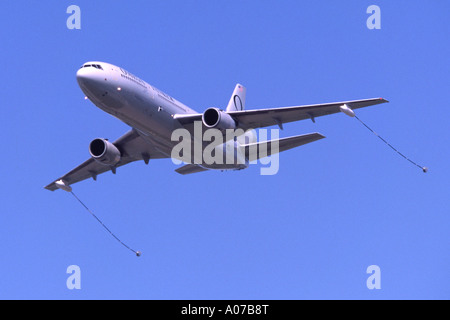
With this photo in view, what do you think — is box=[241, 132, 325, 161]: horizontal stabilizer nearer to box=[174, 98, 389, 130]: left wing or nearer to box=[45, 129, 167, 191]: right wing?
box=[174, 98, 389, 130]: left wing

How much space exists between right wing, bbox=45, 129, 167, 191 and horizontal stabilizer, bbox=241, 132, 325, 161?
5641 millimetres

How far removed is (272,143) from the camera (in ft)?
171

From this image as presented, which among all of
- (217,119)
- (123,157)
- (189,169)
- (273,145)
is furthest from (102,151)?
(273,145)

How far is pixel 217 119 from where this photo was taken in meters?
47.5

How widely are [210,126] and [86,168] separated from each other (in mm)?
12903

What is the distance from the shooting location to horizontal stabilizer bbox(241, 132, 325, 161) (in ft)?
166

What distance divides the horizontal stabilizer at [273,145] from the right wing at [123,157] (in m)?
5.64

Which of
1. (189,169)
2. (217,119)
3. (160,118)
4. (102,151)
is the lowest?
(189,169)

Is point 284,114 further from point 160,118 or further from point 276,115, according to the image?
point 160,118

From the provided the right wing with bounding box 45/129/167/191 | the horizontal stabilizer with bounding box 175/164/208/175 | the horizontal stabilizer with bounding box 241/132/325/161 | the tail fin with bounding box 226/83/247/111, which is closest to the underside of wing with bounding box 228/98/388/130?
the horizontal stabilizer with bounding box 241/132/325/161

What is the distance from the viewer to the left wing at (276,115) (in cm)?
4631

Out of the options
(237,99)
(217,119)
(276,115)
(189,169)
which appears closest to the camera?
(217,119)

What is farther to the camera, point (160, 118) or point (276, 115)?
point (276, 115)

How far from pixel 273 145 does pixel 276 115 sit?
4600mm
